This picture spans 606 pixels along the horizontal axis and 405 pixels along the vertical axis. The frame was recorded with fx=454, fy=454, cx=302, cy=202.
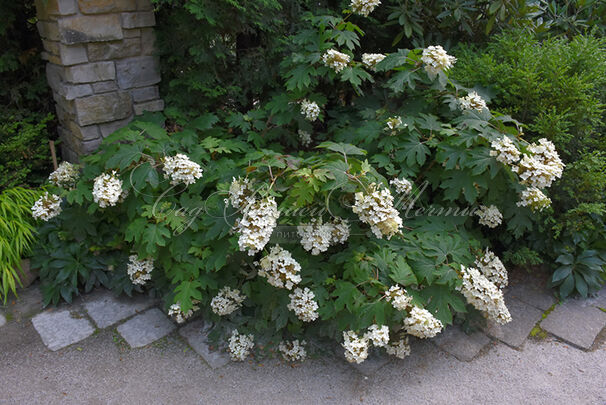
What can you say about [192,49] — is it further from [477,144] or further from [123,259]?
[477,144]

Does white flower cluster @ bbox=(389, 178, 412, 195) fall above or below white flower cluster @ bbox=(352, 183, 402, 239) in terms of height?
below

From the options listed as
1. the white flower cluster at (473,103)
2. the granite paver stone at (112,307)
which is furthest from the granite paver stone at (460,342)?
the granite paver stone at (112,307)

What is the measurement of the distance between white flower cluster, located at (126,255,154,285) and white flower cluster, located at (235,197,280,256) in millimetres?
823

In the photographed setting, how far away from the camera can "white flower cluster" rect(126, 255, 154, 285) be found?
2521 mm

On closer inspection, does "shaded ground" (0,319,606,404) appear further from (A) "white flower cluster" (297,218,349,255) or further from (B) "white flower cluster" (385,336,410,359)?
(A) "white flower cluster" (297,218,349,255)

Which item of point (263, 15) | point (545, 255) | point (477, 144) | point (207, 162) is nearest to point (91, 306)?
point (207, 162)

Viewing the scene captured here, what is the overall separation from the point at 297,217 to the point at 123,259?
1.20 m

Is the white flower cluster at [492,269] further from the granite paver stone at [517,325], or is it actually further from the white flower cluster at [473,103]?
the white flower cluster at [473,103]

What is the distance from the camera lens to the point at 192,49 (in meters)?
2.92

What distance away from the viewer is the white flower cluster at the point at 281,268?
2055 mm

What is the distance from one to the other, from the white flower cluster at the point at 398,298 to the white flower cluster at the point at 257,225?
1.97 feet

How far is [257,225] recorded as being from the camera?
1930mm

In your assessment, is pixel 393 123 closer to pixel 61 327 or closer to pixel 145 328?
pixel 145 328

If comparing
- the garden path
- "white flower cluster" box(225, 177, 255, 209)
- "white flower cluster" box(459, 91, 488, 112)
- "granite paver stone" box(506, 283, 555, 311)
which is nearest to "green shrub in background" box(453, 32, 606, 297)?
"granite paver stone" box(506, 283, 555, 311)
